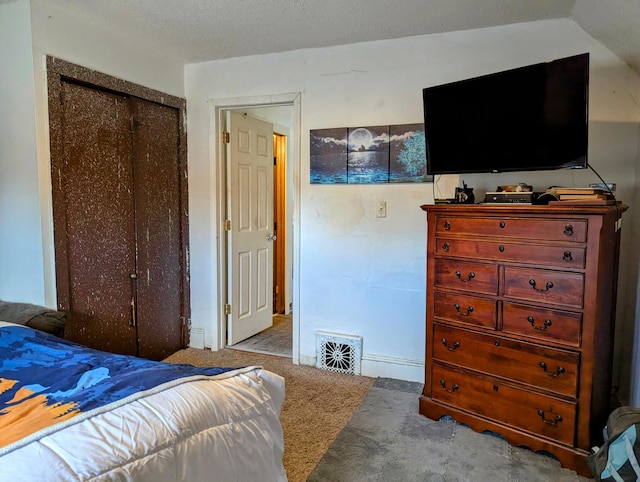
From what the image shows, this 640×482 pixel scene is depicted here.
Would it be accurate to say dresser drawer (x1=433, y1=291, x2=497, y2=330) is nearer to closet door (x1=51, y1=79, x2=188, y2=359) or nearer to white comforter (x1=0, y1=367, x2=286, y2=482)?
white comforter (x1=0, y1=367, x2=286, y2=482)

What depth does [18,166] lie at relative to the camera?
2441 mm

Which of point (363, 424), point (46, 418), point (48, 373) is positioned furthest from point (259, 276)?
point (46, 418)

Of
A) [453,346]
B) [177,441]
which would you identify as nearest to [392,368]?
[453,346]

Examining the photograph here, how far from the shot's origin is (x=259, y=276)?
403 cm

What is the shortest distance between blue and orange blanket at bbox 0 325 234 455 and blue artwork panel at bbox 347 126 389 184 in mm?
1856

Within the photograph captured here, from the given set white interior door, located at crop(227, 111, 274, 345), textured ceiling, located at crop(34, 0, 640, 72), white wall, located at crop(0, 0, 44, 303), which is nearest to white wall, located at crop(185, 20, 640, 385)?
textured ceiling, located at crop(34, 0, 640, 72)

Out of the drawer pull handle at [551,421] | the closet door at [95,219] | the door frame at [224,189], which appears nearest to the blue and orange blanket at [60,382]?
the closet door at [95,219]

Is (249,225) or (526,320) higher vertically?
(249,225)

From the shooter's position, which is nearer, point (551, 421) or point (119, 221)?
point (551, 421)

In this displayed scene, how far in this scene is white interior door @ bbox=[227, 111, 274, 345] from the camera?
142 inches

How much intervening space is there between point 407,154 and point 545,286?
4.07ft

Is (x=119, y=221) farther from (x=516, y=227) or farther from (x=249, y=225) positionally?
(x=516, y=227)

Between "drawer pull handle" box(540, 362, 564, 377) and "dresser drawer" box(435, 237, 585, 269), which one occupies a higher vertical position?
"dresser drawer" box(435, 237, 585, 269)

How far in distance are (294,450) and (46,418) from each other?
1319mm
